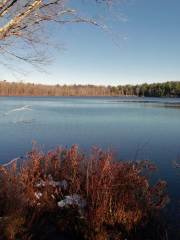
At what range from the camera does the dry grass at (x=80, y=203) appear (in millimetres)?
5207

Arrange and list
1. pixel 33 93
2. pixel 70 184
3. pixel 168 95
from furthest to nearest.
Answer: pixel 33 93 → pixel 168 95 → pixel 70 184

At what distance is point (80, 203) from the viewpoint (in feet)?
19.7

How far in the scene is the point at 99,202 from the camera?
5664mm

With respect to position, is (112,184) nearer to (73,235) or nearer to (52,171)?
(73,235)

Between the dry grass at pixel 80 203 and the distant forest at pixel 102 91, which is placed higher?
the distant forest at pixel 102 91

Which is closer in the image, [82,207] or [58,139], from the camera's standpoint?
[82,207]

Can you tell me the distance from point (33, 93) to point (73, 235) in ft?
539

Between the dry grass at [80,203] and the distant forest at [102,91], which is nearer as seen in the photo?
the dry grass at [80,203]

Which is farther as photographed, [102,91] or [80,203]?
[102,91]

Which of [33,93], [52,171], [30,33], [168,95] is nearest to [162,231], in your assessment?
[52,171]

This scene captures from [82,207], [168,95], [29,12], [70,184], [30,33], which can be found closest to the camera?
[29,12]

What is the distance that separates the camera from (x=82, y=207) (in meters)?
5.91

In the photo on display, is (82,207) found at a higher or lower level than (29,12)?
lower

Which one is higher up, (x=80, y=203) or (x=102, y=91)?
(x=102, y=91)
